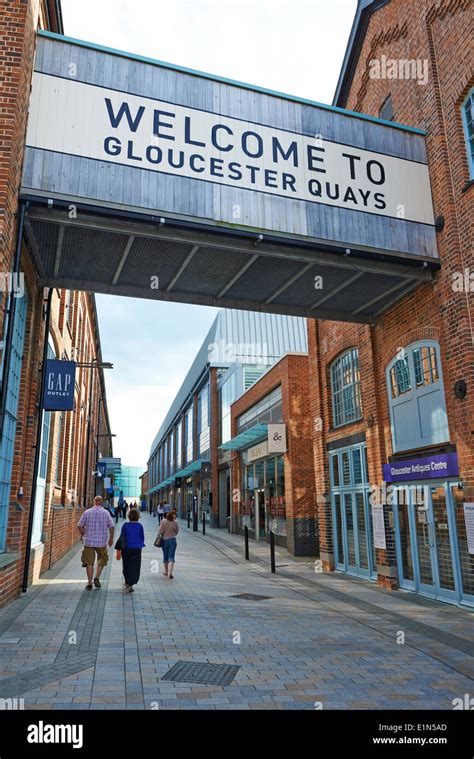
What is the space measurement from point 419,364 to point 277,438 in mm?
8810

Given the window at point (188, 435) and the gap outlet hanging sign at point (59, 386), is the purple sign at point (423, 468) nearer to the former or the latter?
the gap outlet hanging sign at point (59, 386)

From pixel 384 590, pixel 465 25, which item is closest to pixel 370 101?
pixel 465 25

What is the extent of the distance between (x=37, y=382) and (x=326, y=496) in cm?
819

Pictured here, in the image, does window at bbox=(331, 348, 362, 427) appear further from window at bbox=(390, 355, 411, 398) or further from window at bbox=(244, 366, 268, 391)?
window at bbox=(244, 366, 268, 391)

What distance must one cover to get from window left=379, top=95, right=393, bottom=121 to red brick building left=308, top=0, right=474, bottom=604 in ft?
0.08

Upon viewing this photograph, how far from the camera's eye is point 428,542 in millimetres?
10469

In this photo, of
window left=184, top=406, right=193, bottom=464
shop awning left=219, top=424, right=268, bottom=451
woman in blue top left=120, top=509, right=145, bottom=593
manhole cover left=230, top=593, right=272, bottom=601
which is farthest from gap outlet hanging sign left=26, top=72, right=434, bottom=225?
window left=184, top=406, right=193, bottom=464

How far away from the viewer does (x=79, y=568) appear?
14391 mm

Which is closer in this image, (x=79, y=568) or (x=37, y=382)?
(x=37, y=382)

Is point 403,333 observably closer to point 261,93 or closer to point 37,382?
point 261,93

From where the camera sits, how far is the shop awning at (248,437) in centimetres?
2192

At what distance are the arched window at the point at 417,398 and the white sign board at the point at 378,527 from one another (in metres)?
1.40

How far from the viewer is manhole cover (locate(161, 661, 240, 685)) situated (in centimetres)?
535

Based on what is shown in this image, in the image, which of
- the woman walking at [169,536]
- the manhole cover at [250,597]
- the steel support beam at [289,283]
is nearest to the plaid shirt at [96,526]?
the woman walking at [169,536]
